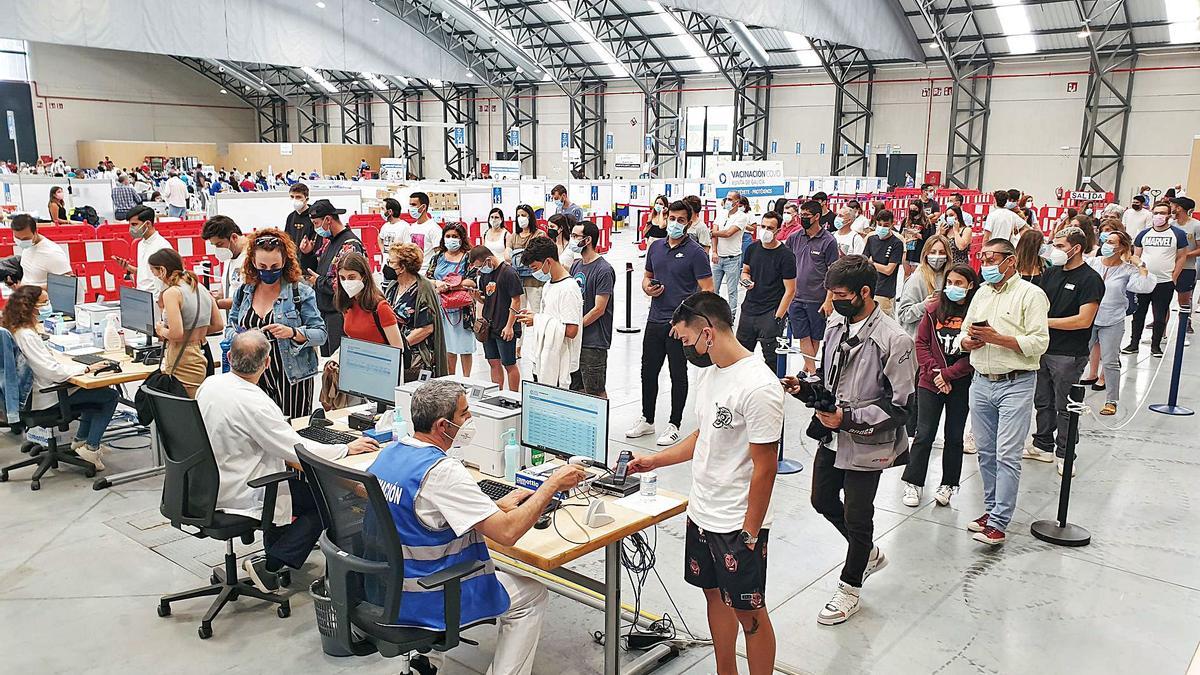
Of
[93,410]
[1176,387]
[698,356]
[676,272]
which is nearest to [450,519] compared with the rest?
[698,356]

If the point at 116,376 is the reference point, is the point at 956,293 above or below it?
above

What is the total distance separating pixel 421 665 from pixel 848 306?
2.32 m

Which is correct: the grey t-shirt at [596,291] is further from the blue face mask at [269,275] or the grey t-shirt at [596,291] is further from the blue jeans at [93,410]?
the blue jeans at [93,410]

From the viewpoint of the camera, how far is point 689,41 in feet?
84.2

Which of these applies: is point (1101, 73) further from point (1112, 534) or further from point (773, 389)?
point (773, 389)

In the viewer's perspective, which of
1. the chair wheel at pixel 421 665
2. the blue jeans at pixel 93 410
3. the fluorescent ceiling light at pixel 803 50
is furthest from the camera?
the fluorescent ceiling light at pixel 803 50

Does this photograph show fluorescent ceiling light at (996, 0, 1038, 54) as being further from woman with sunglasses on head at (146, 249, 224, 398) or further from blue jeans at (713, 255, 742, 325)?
woman with sunglasses on head at (146, 249, 224, 398)

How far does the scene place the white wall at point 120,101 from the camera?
34.2 m

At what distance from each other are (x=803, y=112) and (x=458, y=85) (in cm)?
1427

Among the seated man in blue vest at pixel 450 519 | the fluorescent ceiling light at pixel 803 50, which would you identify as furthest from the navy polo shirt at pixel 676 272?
the fluorescent ceiling light at pixel 803 50

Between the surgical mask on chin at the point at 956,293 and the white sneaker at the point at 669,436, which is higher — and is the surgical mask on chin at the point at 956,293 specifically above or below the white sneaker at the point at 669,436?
above

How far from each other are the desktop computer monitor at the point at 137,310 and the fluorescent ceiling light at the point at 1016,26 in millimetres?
19728

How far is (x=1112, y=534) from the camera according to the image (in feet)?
16.8

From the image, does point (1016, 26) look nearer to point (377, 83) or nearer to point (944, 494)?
point (944, 494)
